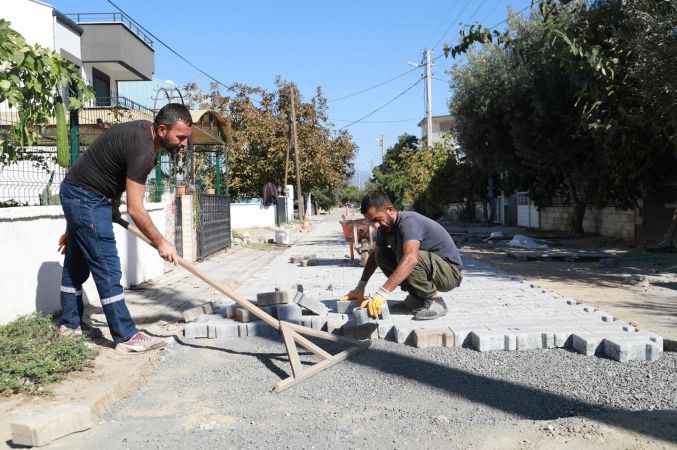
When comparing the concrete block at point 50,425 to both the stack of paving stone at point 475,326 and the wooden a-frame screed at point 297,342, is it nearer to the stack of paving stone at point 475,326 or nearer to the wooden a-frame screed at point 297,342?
the wooden a-frame screed at point 297,342

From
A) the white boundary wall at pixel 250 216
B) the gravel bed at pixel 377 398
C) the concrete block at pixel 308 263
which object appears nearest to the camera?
the gravel bed at pixel 377 398

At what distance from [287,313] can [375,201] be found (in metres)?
1.26

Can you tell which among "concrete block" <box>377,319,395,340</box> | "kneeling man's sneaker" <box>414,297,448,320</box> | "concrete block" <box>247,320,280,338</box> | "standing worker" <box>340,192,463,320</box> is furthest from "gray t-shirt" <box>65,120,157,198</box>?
"kneeling man's sneaker" <box>414,297,448,320</box>

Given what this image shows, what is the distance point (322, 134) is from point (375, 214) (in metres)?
33.2

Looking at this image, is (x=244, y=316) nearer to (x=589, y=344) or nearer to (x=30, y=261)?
(x=30, y=261)

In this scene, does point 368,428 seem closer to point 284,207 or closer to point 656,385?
point 656,385

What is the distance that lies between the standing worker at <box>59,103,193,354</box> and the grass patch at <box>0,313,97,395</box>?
0.36 m

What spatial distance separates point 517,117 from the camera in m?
17.1

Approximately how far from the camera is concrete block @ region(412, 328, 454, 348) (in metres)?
4.78

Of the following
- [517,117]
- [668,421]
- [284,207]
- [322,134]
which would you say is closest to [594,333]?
[668,421]

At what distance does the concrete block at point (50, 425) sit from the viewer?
2994 millimetres

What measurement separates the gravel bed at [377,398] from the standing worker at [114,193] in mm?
597

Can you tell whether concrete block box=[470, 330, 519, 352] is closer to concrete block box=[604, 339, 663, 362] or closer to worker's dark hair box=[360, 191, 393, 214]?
concrete block box=[604, 339, 663, 362]

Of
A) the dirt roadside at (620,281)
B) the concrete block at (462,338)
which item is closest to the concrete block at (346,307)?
the concrete block at (462,338)
